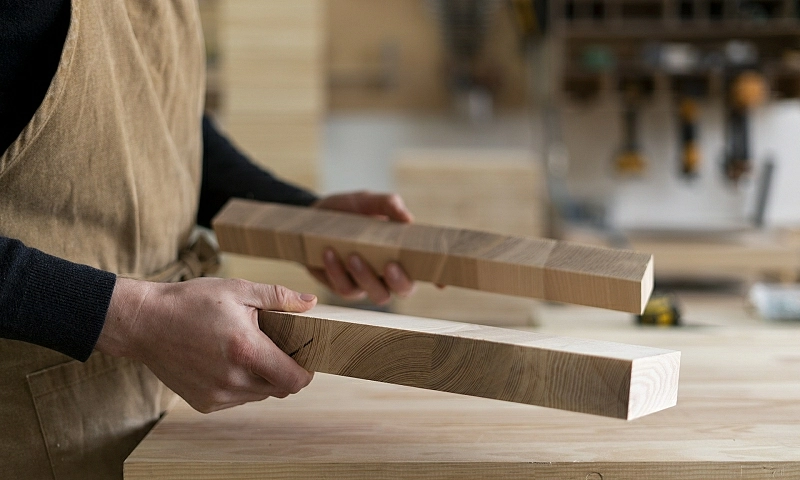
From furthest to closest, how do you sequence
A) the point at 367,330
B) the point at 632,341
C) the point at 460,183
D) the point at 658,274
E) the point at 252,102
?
the point at 252,102 → the point at 658,274 → the point at 460,183 → the point at 632,341 → the point at 367,330

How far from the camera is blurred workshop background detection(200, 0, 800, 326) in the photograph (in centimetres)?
313

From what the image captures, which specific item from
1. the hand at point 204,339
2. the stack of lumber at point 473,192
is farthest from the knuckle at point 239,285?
the stack of lumber at point 473,192

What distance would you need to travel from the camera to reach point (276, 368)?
68cm

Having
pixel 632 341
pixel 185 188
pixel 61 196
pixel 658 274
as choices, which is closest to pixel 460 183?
pixel 658 274

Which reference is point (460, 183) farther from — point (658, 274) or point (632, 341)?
point (632, 341)

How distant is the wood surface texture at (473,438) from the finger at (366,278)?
142 millimetres

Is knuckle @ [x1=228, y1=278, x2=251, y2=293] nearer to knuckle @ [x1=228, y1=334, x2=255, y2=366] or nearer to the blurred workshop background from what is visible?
knuckle @ [x1=228, y1=334, x2=255, y2=366]

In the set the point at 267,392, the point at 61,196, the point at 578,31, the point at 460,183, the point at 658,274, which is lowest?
the point at 658,274

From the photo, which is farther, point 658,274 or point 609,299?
point 658,274

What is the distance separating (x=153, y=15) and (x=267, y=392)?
1.34 ft

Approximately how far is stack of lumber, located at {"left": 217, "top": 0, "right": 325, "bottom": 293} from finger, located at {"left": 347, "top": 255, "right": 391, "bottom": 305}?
235cm

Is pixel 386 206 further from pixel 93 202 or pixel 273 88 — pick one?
pixel 273 88

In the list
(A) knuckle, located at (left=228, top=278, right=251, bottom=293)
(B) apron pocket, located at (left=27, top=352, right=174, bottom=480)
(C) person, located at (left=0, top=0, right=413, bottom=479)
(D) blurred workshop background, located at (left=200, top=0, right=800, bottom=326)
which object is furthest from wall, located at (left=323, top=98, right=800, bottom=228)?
(A) knuckle, located at (left=228, top=278, right=251, bottom=293)

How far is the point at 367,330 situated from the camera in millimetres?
663
